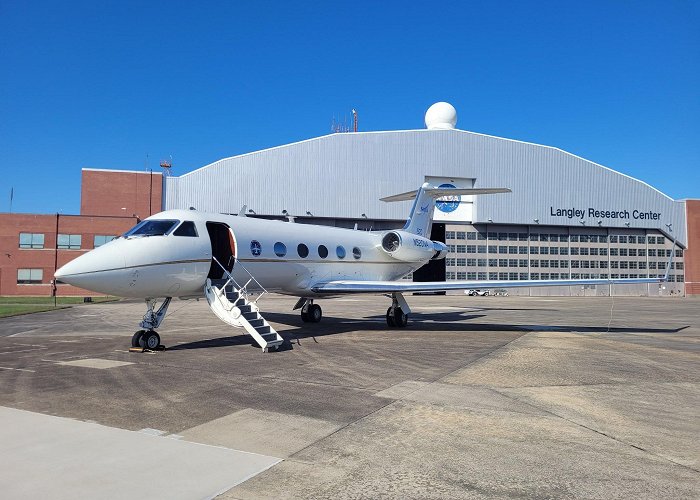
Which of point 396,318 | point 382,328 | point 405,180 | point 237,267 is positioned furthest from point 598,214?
point 237,267

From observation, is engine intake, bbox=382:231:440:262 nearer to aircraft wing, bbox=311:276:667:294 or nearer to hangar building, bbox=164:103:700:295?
aircraft wing, bbox=311:276:667:294

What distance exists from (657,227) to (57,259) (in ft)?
220

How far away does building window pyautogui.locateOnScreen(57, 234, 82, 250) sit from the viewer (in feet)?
158

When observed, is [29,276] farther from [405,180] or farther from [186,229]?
[186,229]

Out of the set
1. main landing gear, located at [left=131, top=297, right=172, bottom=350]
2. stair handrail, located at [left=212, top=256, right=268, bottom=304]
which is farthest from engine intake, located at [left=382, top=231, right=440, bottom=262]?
main landing gear, located at [left=131, top=297, right=172, bottom=350]

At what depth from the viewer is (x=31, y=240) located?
47.8 meters

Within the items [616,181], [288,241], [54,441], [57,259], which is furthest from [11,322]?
[616,181]

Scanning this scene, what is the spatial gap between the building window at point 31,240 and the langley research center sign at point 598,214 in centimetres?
5399

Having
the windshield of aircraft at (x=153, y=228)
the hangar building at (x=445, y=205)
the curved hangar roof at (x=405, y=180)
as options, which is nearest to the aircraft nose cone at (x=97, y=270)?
the windshield of aircraft at (x=153, y=228)

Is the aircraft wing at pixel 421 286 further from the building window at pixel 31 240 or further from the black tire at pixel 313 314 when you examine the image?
the building window at pixel 31 240

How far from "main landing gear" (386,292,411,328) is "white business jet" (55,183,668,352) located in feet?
0.12

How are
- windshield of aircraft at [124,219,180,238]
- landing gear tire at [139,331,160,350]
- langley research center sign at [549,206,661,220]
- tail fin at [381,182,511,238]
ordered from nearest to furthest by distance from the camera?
landing gear tire at [139,331,160,350], windshield of aircraft at [124,219,180,238], tail fin at [381,182,511,238], langley research center sign at [549,206,661,220]

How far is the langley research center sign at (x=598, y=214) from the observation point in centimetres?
5731

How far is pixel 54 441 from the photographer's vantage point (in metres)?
5.21
